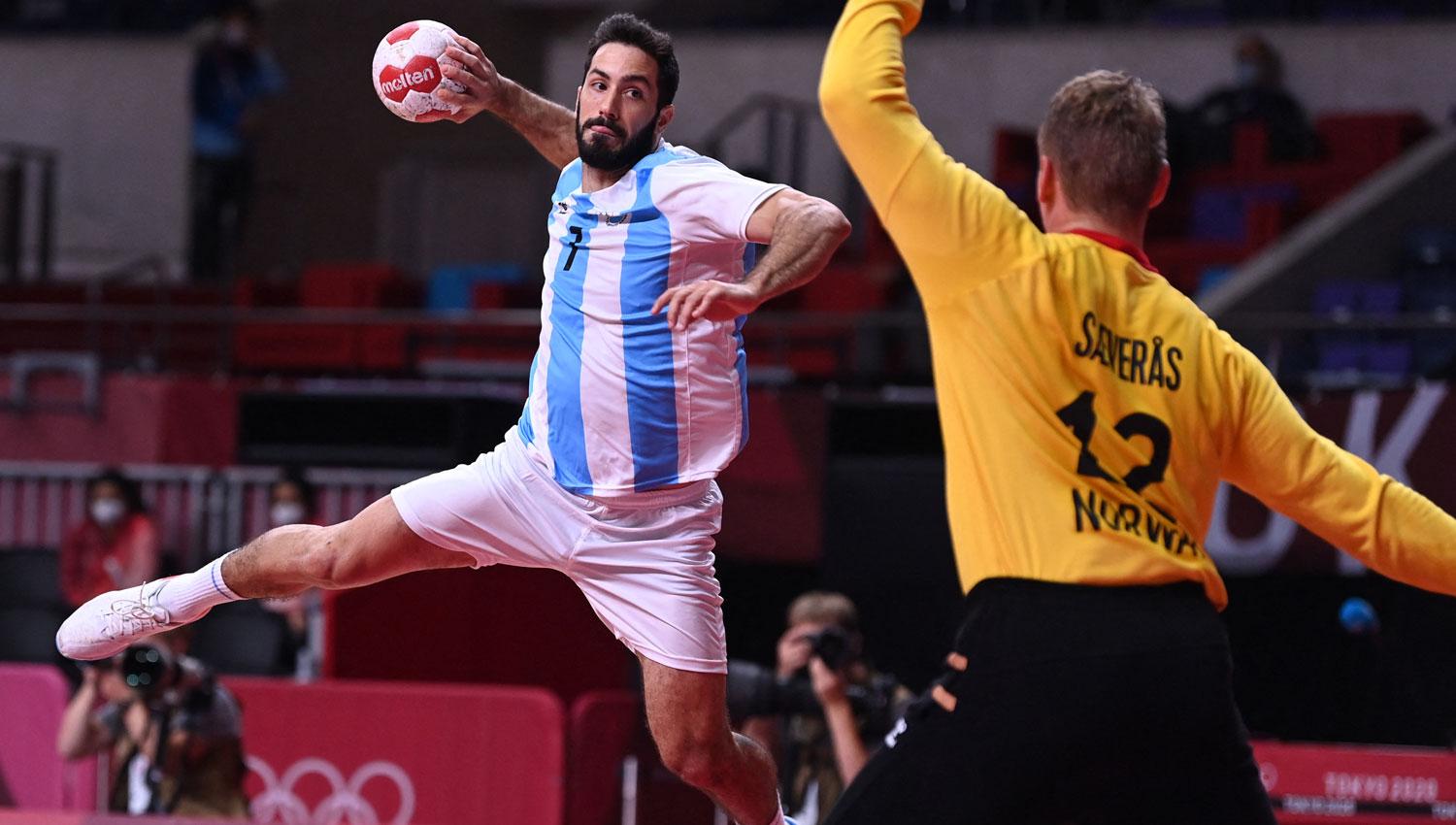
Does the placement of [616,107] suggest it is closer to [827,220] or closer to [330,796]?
[827,220]

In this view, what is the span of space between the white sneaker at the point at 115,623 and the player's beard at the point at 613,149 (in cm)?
161

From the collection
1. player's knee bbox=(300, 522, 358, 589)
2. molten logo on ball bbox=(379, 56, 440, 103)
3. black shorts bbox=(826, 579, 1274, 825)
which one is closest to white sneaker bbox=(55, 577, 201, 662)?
player's knee bbox=(300, 522, 358, 589)

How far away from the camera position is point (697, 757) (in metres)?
4.70

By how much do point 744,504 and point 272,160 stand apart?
950 centimetres

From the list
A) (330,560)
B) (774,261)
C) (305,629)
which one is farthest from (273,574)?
(305,629)

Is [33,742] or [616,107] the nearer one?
[616,107]

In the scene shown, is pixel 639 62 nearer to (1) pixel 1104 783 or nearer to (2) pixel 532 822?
(1) pixel 1104 783

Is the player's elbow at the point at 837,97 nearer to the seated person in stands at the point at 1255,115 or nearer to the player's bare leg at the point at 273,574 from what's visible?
the player's bare leg at the point at 273,574

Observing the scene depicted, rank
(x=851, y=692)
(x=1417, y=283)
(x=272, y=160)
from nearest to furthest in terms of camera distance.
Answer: (x=851, y=692) < (x=1417, y=283) < (x=272, y=160)

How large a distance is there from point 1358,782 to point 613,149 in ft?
12.9

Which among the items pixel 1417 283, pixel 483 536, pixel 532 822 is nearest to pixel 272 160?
pixel 1417 283

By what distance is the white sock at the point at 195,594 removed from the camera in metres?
4.97

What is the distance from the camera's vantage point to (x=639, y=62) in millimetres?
4648

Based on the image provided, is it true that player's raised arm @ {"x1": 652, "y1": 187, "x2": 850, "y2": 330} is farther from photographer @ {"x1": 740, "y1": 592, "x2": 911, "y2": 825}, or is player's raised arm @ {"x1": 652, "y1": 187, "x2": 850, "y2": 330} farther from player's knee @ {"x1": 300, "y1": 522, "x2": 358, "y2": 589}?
photographer @ {"x1": 740, "y1": 592, "x2": 911, "y2": 825}
